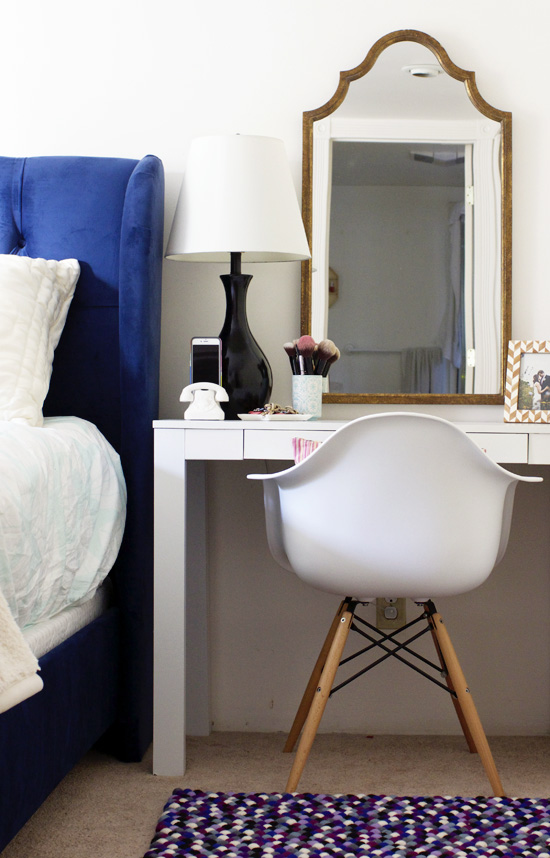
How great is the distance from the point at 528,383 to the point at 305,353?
527mm

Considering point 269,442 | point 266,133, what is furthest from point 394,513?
point 266,133

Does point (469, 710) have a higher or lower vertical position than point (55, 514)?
lower

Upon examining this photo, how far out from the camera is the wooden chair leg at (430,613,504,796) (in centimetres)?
166

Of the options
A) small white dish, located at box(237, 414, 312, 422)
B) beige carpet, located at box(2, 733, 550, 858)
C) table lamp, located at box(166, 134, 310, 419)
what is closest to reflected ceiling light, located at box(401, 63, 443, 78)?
table lamp, located at box(166, 134, 310, 419)

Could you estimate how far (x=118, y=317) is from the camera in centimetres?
197

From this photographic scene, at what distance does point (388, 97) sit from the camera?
2.11m

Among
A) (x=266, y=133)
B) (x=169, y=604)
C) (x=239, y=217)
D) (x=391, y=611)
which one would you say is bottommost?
(x=391, y=611)

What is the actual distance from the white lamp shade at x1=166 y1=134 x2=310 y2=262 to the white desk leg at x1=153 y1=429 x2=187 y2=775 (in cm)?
47

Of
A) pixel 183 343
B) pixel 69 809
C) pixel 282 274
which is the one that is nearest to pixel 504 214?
pixel 282 274

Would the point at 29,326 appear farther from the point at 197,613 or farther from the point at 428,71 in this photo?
the point at 428,71

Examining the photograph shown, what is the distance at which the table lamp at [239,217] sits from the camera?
1.90 m

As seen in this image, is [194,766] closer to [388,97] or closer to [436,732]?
[436,732]

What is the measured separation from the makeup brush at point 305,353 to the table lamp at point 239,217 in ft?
0.31

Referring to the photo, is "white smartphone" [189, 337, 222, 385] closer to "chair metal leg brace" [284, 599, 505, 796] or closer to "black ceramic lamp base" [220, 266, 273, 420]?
"black ceramic lamp base" [220, 266, 273, 420]
